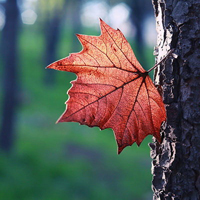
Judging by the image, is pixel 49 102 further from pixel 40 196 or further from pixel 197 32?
pixel 197 32

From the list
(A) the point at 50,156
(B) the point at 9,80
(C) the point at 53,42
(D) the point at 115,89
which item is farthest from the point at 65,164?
(C) the point at 53,42

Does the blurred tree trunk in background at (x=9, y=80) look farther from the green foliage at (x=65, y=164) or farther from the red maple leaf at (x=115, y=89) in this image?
the red maple leaf at (x=115, y=89)

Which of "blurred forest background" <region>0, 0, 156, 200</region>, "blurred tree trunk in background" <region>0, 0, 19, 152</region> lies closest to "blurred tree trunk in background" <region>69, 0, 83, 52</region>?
"blurred forest background" <region>0, 0, 156, 200</region>

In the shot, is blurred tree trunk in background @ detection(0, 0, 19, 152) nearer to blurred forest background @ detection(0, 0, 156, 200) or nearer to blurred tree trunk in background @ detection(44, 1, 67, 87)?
blurred forest background @ detection(0, 0, 156, 200)

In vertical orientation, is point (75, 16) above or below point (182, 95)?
above

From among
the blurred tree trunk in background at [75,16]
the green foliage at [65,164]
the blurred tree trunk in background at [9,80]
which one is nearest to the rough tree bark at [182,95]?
the green foliage at [65,164]

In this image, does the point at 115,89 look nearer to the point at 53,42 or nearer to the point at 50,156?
the point at 50,156
